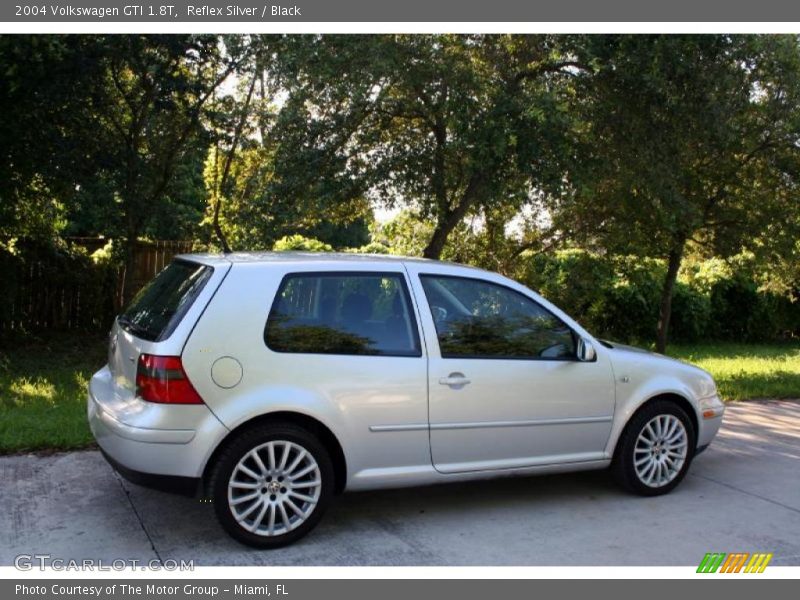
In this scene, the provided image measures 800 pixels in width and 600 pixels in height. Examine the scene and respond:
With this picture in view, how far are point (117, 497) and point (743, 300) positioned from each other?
15.8 metres

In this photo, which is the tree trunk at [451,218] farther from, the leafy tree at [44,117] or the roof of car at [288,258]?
the leafy tree at [44,117]

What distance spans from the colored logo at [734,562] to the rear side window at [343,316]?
2.04 metres

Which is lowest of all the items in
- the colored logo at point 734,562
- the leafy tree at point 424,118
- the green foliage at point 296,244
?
the colored logo at point 734,562

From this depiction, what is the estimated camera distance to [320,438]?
4.54 meters

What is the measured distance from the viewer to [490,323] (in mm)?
5059

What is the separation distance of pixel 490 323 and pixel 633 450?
1.39m

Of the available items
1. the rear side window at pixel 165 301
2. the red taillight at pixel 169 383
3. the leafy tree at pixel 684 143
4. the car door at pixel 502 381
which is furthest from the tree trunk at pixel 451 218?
the red taillight at pixel 169 383

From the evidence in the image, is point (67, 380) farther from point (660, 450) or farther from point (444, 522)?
point (660, 450)

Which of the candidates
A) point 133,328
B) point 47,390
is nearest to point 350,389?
point 133,328

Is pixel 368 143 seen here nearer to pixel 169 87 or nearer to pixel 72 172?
pixel 169 87

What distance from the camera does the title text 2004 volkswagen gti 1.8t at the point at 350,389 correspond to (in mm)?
4211

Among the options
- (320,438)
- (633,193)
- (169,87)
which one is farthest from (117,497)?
(633,193)

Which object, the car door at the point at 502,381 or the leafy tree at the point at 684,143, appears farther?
the leafy tree at the point at 684,143

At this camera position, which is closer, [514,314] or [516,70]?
[514,314]
